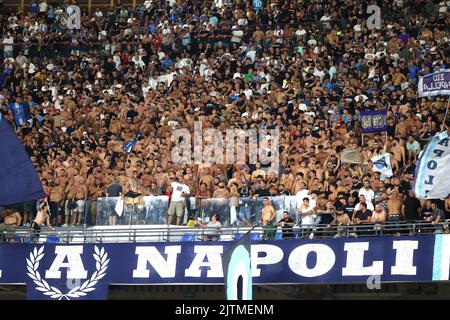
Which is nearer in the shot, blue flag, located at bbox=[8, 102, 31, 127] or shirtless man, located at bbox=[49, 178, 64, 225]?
shirtless man, located at bbox=[49, 178, 64, 225]

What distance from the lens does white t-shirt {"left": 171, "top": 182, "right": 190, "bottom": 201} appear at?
58.4 feet

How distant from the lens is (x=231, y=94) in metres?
21.7

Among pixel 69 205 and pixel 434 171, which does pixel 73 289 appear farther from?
pixel 434 171

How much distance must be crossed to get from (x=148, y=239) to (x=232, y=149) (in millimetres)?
2956

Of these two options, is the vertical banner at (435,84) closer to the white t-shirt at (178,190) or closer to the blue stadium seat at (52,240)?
the white t-shirt at (178,190)

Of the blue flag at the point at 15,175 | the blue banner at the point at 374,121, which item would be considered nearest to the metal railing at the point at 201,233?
the blue banner at the point at 374,121

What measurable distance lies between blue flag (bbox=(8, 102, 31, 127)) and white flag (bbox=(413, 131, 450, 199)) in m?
11.6

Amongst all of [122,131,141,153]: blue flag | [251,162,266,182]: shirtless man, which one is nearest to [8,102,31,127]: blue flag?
[122,131,141,153]: blue flag

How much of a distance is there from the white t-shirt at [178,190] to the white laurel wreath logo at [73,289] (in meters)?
1.79

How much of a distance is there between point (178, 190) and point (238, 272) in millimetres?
6595

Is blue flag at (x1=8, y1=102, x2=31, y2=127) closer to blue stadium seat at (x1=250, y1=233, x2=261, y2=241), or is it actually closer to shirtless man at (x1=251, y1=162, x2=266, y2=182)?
shirtless man at (x1=251, y1=162, x2=266, y2=182)

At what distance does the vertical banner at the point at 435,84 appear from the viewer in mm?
18219
